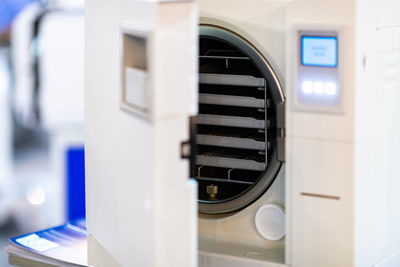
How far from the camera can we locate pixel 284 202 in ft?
5.70

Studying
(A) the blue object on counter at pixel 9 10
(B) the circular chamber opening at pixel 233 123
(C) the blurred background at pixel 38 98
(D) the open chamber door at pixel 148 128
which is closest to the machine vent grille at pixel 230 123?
(B) the circular chamber opening at pixel 233 123

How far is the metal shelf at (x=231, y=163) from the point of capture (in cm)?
180

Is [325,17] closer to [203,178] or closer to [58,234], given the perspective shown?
[203,178]

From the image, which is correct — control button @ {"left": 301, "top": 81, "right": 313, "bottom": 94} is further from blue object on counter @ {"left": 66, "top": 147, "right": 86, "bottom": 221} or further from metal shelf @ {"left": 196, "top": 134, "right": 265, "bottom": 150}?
blue object on counter @ {"left": 66, "top": 147, "right": 86, "bottom": 221}

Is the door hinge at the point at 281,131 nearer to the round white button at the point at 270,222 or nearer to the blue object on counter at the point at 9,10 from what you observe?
the round white button at the point at 270,222

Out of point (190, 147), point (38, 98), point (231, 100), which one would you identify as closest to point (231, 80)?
point (231, 100)

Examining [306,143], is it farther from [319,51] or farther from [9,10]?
[9,10]

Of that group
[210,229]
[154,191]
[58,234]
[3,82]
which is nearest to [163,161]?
[154,191]

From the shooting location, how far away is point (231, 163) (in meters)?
1.84

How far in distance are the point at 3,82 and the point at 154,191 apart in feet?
5.29

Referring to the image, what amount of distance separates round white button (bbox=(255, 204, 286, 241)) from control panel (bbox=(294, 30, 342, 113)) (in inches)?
11.0

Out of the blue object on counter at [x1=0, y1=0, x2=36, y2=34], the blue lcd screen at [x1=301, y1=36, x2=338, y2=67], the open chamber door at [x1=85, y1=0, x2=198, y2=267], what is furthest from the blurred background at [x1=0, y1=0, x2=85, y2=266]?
the blue lcd screen at [x1=301, y1=36, x2=338, y2=67]

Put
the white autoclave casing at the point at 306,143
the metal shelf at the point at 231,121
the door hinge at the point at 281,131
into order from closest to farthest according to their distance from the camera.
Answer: the white autoclave casing at the point at 306,143
the door hinge at the point at 281,131
the metal shelf at the point at 231,121

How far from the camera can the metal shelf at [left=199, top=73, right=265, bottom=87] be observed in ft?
5.78
